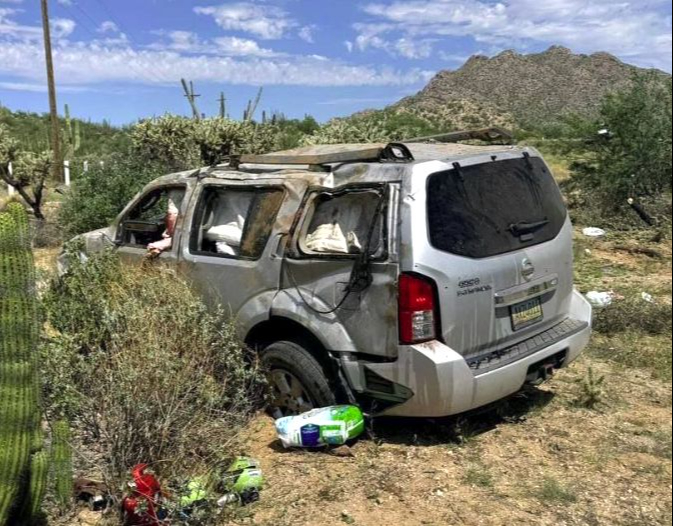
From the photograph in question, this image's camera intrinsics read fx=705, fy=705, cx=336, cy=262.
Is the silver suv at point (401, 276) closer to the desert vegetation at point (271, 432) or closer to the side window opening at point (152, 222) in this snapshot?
the desert vegetation at point (271, 432)

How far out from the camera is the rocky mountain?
31547 millimetres

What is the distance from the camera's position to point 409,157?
4629 mm

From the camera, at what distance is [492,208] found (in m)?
4.65

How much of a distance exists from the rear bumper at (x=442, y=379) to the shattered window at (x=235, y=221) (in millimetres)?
1446

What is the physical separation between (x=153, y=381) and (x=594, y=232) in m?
10.6

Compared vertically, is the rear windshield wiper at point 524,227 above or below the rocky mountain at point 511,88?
below

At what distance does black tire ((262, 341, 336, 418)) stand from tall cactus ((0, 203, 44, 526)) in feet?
5.71

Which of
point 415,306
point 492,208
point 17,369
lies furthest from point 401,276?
point 17,369

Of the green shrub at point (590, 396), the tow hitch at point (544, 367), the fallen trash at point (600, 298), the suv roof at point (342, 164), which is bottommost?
the green shrub at point (590, 396)

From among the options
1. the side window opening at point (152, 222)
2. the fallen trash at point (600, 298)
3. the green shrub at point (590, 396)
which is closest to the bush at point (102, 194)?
the side window opening at point (152, 222)

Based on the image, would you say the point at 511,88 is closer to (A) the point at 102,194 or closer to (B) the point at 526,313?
(A) the point at 102,194

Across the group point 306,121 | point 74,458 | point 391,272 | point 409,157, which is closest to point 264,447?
point 74,458

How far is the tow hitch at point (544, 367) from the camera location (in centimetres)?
478

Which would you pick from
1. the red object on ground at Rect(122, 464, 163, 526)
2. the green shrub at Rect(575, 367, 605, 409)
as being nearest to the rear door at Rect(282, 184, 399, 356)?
the red object on ground at Rect(122, 464, 163, 526)
